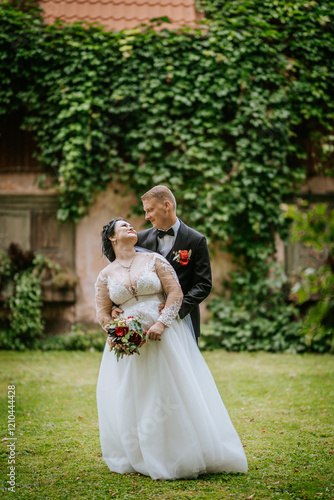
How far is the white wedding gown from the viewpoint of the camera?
3419 mm

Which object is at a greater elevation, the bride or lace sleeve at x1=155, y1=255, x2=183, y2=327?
lace sleeve at x1=155, y1=255, x2=183, y2=327

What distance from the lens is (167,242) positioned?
13.2 feet

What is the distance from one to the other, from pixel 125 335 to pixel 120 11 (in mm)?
7269

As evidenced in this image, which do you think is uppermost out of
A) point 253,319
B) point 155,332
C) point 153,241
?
point 153,241

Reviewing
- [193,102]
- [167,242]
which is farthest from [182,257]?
[193,102]

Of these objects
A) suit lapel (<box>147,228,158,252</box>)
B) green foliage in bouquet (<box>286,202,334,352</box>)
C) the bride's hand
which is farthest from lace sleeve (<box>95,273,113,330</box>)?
green foliage in bouquet (<box>286,202,334,352</box>)

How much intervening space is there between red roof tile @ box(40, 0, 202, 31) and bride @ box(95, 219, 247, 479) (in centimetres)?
627

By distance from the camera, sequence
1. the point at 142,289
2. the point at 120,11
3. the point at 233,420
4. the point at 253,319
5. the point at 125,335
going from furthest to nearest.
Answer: the point at 120,11 < the point at 253,319 < the point at 233,420 < the point at 142,289 < the point at 125,335

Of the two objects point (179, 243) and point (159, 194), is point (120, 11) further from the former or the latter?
point (179, 243)

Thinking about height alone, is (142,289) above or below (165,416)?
above

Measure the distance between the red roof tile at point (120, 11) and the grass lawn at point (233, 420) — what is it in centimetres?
573

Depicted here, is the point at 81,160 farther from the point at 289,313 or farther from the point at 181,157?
the point at 289,313

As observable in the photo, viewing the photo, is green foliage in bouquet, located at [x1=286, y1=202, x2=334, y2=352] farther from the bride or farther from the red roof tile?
the red roof tile

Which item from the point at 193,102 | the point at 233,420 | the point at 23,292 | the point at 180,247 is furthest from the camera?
the point at 193,102
